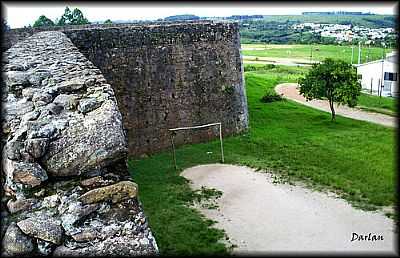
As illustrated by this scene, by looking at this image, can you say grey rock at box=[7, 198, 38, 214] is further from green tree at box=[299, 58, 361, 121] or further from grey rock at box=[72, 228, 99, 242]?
green tree at box=[299, 58, 361, 121]

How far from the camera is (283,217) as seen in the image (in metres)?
9.41

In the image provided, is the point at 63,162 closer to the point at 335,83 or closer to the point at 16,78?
the point at 16,78

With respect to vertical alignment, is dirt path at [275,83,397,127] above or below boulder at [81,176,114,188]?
below

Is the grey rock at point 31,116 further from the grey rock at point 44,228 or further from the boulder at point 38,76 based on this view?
the grey rock at point 44,228

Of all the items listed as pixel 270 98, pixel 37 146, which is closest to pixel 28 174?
pixel 37 146

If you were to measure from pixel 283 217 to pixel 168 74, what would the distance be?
646 centimetres

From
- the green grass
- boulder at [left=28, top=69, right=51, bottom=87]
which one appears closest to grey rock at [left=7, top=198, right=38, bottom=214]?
boulder at [left=28, top=69, right=51, bottom=87]

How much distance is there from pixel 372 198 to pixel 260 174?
8.97 ft

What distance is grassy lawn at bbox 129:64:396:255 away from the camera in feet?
29.7

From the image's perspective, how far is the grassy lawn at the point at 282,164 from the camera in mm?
9062

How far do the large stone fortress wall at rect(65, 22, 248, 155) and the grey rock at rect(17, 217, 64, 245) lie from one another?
31.9 ft

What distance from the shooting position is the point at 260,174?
1223cm

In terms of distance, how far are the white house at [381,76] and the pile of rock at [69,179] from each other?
21.6 m

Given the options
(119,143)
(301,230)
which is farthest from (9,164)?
(301,230)
